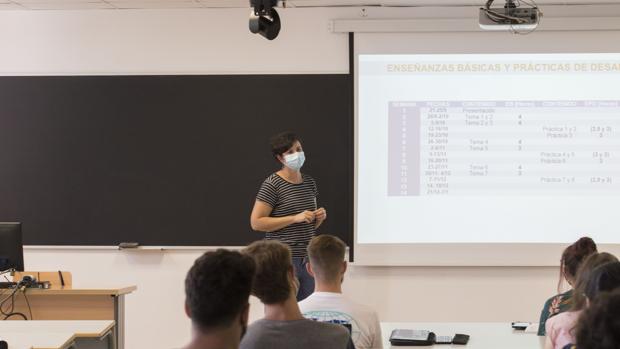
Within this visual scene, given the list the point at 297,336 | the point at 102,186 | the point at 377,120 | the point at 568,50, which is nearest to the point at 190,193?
the point at 102,186

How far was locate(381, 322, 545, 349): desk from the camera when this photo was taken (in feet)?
10.2

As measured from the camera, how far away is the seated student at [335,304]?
2762mm

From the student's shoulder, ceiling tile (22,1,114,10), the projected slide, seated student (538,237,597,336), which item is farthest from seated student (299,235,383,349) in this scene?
ceiling tile (22,1,114,10)

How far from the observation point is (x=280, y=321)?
2273mm

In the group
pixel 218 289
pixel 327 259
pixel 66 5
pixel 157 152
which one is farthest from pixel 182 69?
pixel 218 289

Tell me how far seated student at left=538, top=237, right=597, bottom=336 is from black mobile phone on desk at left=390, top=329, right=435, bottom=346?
21.3 inches

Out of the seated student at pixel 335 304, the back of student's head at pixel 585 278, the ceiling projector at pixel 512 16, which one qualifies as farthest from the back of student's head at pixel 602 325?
the ceiling projector at pixel 512 16

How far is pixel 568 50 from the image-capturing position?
5.62 metres

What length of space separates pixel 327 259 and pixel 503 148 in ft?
10.4

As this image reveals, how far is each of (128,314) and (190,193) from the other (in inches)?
45.6

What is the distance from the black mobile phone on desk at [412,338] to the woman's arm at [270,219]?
168cm

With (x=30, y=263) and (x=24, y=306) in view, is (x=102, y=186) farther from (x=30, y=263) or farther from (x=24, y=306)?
(x=24, y=306)

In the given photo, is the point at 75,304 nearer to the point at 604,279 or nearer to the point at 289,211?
the point at 289,211

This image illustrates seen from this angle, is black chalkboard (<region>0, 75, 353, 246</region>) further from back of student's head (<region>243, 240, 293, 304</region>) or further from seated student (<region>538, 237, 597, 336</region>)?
back of student's head (<region>243, 240, 293, 304</region>)
